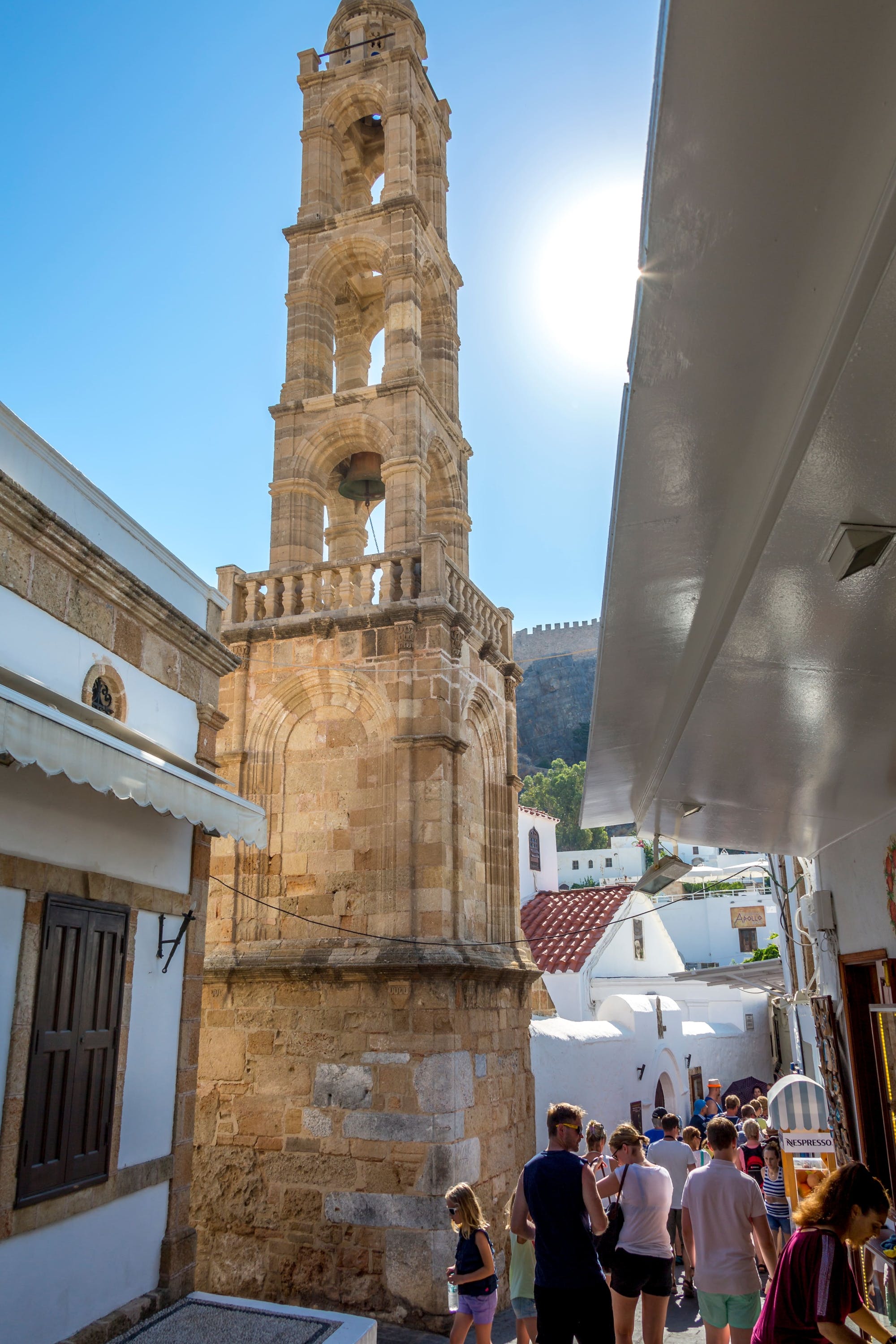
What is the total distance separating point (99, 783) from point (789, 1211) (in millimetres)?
6953

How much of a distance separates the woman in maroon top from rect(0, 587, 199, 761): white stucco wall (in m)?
4.56

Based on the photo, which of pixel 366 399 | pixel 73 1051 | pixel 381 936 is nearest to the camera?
pixel 73 1051

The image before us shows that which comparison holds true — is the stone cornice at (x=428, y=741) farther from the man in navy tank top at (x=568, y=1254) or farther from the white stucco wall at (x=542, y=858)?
the white stucco wall at (x=542, y=858)

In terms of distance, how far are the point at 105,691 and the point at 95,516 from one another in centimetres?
126

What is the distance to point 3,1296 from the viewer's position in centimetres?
509

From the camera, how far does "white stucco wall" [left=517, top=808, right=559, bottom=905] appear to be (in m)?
26.0

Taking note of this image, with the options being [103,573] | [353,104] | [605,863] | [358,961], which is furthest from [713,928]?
[103,573]

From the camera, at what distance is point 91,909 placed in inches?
242

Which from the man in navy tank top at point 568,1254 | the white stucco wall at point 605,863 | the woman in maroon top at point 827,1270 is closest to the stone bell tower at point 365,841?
the man in navy tank top at point 568,1254

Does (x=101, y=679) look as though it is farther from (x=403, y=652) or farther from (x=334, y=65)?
(x=334, y=65)

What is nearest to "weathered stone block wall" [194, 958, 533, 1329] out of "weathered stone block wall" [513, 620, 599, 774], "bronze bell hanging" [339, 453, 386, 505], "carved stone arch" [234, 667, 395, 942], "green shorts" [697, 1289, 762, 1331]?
"carved stone arch" [234, 667, 395, 942]

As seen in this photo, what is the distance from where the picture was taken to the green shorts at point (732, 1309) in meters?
5.26

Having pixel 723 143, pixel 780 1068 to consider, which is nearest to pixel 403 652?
pixel 723 143

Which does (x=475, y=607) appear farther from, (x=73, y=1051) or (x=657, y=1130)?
(x=73, y=1051)
